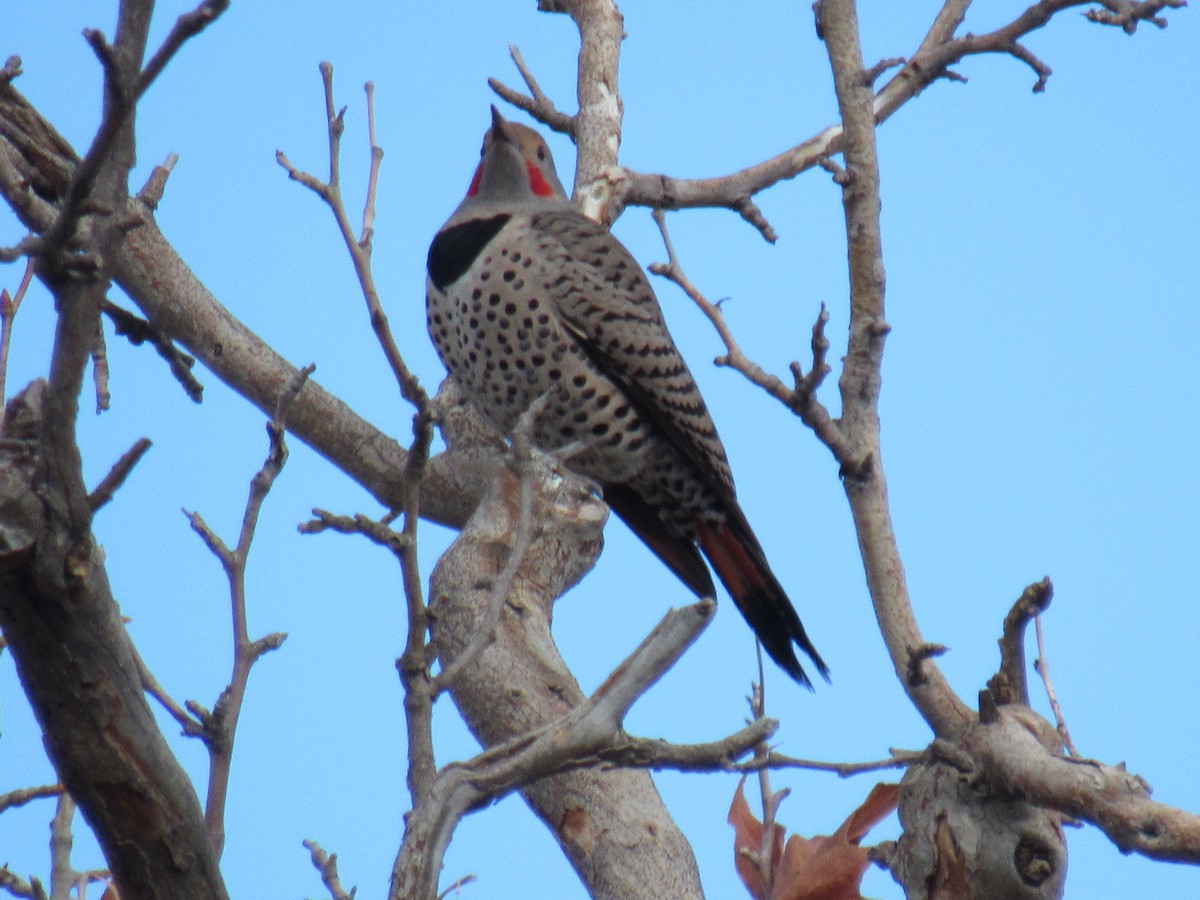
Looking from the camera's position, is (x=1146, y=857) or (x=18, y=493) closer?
(x=18, y=493)

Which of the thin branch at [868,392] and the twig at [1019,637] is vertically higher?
the thin branch at [868,392]

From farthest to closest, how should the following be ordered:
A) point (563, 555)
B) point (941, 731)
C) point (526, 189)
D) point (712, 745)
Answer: point (526, 189) < point (563, 555) < point (941, 731) < point (712, 745)

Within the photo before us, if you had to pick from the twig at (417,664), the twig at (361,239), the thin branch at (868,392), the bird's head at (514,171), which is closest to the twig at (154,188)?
the twig at (361,239)

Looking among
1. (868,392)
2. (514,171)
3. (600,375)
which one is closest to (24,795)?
(868,392)

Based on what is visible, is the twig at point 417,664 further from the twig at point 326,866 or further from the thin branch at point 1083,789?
the thin branch at point 1083,789

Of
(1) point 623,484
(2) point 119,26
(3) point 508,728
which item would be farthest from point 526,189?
(2) point 119,26

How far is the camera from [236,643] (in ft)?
7.03

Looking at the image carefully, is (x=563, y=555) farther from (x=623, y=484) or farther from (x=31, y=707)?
(x=31, y=707)

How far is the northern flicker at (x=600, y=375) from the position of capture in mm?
4961

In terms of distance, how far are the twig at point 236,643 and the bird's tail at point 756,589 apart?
120 inches

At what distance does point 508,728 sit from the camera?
158 inches

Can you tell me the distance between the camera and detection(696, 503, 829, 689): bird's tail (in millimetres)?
5082

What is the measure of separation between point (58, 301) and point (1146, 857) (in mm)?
1992

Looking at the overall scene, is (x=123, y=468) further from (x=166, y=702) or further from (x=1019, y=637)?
(x=1019, y=637)
